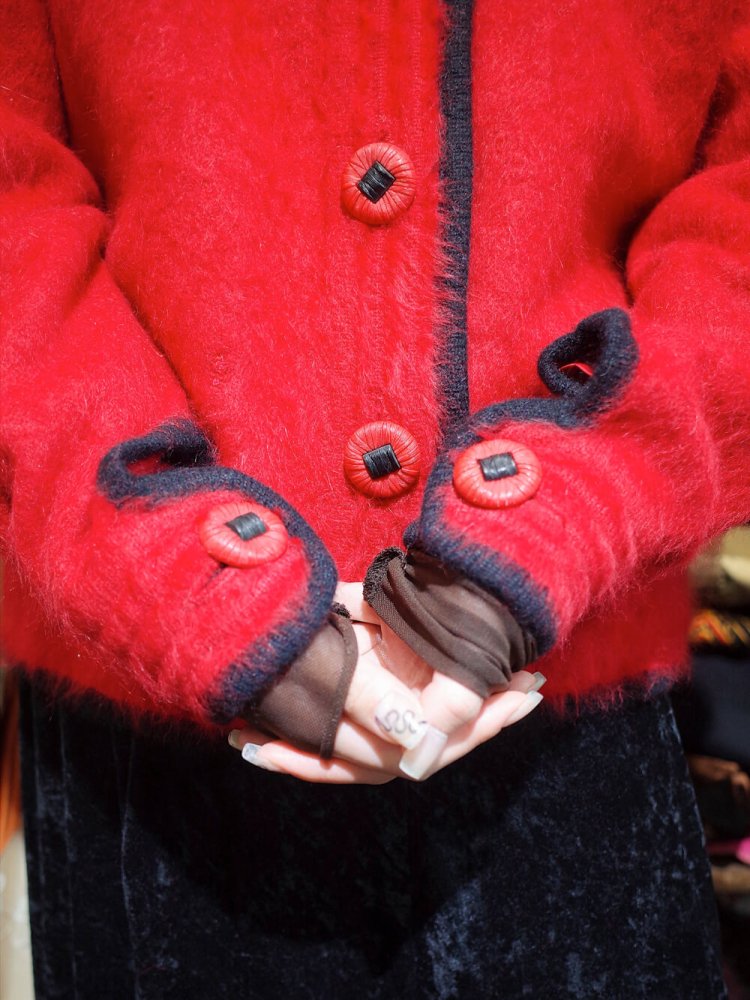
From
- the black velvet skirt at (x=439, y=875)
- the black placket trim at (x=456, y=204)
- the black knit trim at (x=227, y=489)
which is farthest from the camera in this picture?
the black velvet skirt at (x=439, y=875)

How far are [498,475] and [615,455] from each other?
0.09 metres

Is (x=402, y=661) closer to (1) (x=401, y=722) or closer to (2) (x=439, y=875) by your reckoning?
(1) (x=401, y=722)

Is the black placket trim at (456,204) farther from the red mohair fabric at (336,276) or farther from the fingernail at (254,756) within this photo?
the fingernail at (254,756)

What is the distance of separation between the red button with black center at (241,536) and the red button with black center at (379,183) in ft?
0.85

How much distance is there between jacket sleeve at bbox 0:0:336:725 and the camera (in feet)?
1.62

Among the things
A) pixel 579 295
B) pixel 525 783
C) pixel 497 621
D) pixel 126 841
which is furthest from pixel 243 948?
pixel 579 295

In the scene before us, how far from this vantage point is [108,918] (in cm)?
78

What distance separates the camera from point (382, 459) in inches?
23.6

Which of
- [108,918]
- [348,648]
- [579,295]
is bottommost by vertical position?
[108,918]

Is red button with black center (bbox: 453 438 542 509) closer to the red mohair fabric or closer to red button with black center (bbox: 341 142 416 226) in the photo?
the red mohair fabric

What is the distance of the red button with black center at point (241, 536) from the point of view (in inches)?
19.7

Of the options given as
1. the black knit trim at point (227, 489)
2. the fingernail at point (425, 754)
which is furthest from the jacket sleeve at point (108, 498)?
the fingernail at point (425, 754)

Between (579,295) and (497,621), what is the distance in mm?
327

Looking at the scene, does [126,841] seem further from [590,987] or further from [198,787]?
→ [590,987]
